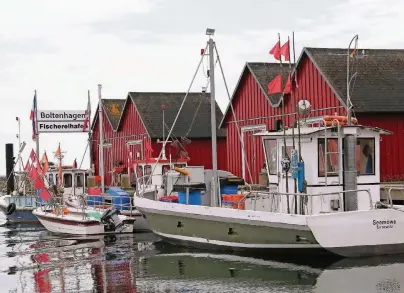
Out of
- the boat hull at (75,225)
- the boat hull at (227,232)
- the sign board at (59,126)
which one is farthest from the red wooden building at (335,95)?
the sign board at (59,126)

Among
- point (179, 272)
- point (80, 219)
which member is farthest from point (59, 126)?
point (179, 272)

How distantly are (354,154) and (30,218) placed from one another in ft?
68.4

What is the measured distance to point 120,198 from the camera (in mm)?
28453

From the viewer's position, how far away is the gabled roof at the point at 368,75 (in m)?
26.1

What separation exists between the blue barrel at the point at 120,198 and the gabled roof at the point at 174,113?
861cm

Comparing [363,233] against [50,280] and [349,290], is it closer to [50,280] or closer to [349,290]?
[349,290]

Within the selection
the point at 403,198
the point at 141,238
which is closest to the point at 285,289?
the point at 403,198

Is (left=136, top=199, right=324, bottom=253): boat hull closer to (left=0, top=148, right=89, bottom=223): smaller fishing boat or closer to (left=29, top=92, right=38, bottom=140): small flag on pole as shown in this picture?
(left=0, top=148, right=89, bottom=223): smaller fishing boat

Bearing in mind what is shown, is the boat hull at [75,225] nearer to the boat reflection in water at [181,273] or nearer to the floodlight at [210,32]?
the boat reflection in water at [181,273]

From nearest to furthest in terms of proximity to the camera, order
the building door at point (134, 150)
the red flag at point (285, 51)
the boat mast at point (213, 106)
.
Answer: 1. the red flag at point (285, 51)
2. the boat mast at point (213, 106)
3. the building door at point (134, 150)

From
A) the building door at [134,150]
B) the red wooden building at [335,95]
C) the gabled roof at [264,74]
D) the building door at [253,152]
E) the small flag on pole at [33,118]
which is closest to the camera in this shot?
the red wooden building at [335,95]

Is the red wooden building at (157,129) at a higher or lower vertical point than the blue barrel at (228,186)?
higher

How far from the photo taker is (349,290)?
548 inches

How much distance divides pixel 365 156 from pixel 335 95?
8522mm
